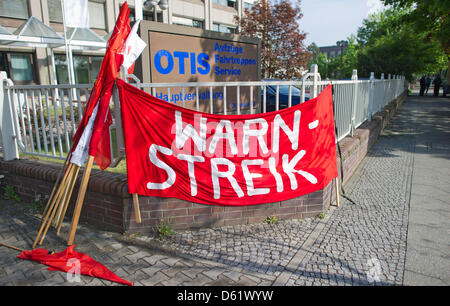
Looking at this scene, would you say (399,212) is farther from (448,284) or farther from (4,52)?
(4,52)

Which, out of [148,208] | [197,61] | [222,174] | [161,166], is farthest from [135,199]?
[197,61]

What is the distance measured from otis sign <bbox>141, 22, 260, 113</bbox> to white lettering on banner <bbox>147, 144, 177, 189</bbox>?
3.34 feet

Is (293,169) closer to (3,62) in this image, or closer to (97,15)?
(3,62)

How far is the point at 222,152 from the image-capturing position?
12.1 ft

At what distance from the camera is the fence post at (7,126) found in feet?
15.1

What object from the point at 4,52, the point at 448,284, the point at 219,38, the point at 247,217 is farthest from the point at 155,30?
the point at 4,52

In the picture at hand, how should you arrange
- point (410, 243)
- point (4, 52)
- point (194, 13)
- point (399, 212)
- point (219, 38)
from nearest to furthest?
point (410, 243)
point (399, 212)
point (219, 38)
point (4, 52)
point (194, 13)

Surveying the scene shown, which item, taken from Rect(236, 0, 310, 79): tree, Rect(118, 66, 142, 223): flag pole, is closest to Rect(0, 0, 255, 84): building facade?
Rect(236, 0, 310, 79): tree

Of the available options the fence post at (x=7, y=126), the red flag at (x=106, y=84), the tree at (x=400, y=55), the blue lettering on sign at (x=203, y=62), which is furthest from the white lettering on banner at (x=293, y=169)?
the tree at (x=400, y=55)

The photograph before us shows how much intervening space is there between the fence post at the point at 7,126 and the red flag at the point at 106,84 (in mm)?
1908

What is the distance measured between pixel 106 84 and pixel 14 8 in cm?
1859
